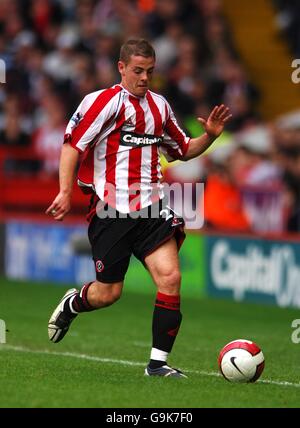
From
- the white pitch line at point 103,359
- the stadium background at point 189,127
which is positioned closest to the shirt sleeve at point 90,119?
the white pitch line at point 103,359

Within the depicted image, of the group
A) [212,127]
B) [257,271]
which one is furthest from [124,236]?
[257,271]

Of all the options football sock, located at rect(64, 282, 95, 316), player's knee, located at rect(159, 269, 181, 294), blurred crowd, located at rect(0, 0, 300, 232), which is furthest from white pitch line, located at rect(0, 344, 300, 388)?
blurred crowd, located at rect(0, 0, 300, 232)

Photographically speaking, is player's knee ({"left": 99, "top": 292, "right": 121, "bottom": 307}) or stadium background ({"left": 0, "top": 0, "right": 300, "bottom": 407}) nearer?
player's knee ({"left": 99, "top": 292, "right": 121, "bottom": 307})

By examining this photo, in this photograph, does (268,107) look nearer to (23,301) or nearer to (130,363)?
(23,301)

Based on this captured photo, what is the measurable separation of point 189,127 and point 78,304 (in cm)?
843

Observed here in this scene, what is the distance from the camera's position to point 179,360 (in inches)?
373

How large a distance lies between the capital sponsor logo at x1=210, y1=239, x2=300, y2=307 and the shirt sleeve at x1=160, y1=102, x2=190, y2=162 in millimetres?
5179

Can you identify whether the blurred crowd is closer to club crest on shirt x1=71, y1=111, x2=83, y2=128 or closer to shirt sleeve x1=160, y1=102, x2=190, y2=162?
shirt sleeve x1=160, y1=102, x2=190, y2=162

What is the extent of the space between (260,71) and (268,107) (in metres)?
0.85

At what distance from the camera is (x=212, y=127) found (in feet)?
28.0

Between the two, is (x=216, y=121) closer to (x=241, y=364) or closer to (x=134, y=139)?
(x=134, y=139)

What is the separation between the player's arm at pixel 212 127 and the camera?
8.48 metres

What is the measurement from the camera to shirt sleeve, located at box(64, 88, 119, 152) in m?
8.16

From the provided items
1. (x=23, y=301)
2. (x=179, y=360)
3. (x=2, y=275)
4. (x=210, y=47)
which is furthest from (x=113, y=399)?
(x=210, y=47)
